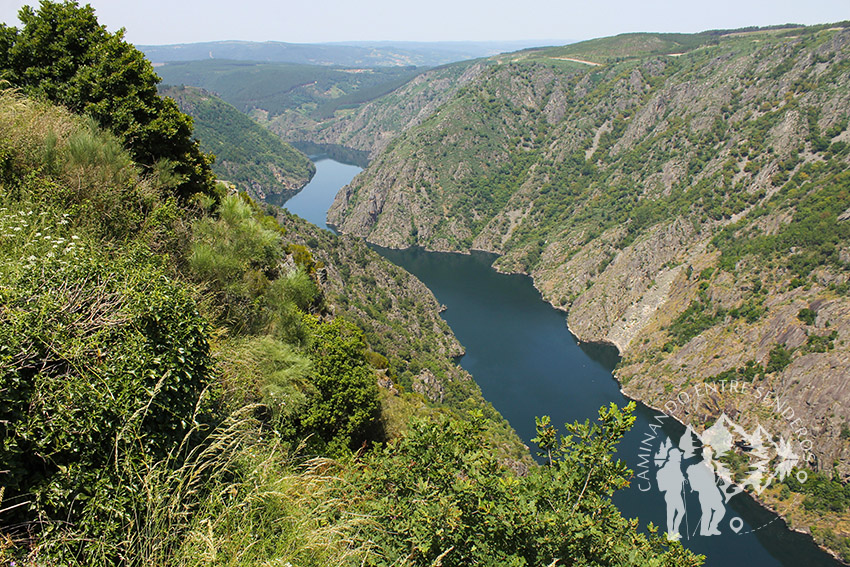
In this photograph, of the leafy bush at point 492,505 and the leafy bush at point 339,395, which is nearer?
the leafy bush at point 492,505

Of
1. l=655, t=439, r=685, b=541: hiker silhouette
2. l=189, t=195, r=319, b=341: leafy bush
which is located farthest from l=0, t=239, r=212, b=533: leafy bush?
l=655, t=439, r=685, b=541: hiker silhouette

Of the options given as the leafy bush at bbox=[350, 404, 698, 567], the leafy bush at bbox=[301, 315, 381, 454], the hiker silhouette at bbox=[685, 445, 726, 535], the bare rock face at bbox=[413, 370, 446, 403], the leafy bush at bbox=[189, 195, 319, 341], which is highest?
the leafy bush at bbox=[189, 195, 319, 341]

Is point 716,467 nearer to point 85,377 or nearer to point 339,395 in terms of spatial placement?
point 339,395

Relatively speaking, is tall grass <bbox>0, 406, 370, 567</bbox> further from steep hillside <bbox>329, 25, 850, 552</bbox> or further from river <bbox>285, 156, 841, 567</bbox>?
steep hillside <bbox>329, 25, 850, 552</bbox>

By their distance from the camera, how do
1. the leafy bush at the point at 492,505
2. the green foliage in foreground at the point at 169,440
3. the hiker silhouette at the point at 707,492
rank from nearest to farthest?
the green foliage in foreground at the point at 169,440 < the leafy bush at the point at 492,505 < the hiker silhouette at the point at 707,492

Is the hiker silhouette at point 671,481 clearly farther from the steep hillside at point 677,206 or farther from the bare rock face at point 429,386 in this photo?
the bare rock face at point 429,386

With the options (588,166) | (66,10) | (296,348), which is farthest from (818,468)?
(588,166)

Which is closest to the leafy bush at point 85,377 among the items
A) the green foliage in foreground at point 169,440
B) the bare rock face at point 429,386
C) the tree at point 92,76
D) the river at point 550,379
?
the green foliage in foreground at point 169,440

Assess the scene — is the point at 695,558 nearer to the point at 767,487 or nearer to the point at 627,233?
the point at 767,487
